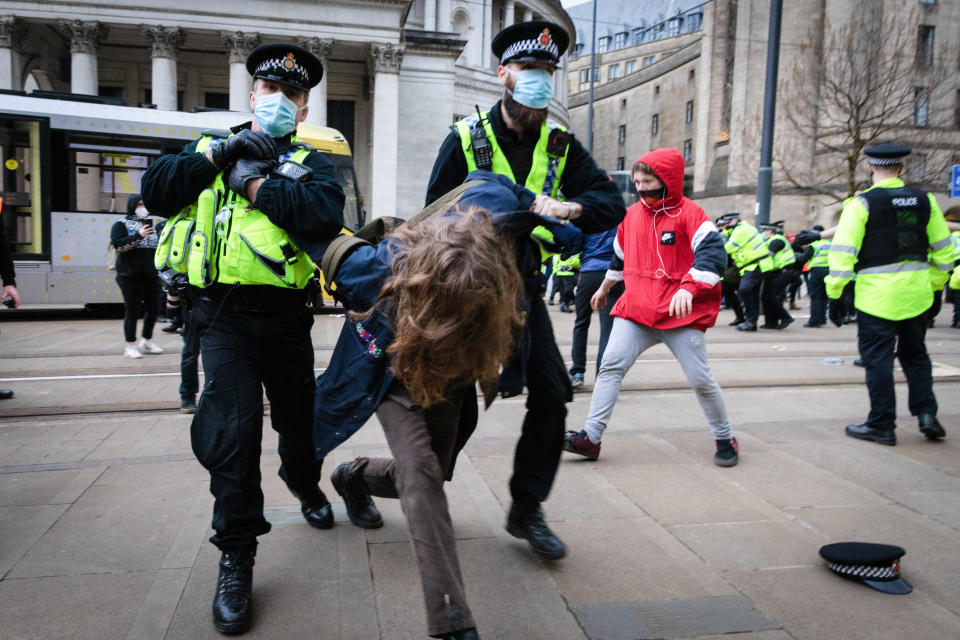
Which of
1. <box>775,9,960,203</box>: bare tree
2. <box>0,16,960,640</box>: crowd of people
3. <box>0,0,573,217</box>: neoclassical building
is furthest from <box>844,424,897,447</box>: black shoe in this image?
<box>0,0,573,217</box>: neoclassical building

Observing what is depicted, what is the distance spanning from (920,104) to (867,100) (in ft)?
17.9

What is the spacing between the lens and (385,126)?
33219 mm

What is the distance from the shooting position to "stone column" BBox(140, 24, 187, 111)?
102 ft

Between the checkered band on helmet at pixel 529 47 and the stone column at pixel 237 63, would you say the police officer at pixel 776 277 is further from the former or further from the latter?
the stone column at pixel 237 63

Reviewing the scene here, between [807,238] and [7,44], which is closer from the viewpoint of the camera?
[807,238]

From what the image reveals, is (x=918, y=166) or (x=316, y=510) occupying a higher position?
(x=918, y=166)

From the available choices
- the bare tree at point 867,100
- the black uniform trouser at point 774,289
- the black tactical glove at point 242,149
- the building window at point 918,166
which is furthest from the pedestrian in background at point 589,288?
the building window at point 918,166

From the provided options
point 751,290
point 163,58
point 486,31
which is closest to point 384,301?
point 751,290

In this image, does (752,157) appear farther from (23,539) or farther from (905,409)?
(23,539)

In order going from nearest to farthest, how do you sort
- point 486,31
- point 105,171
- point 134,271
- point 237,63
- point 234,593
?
point 234,593
point 134,271
point 105,171
point 237,63
point 486,31

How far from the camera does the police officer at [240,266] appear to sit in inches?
99.6

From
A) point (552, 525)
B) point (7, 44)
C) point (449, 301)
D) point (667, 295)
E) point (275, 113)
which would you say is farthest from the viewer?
point (7, 44)

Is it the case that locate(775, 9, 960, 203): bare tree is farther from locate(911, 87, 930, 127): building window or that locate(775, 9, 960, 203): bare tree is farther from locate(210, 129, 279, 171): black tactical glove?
locate(210, 129, 279, 171): black tactical glove

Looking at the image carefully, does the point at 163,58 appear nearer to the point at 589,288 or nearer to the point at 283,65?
the point at 589,288
